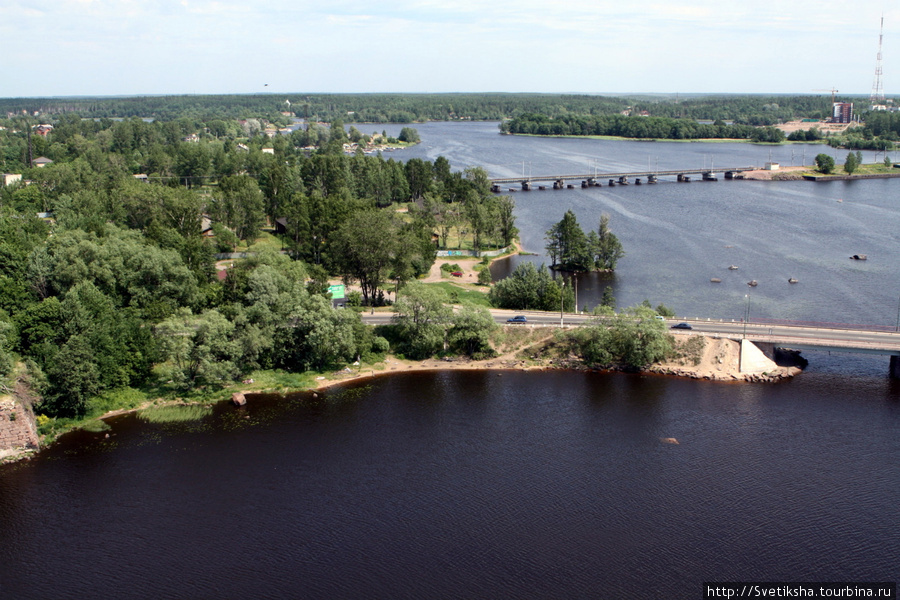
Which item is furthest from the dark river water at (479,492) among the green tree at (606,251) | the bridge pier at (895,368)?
the green tree at (606,251)

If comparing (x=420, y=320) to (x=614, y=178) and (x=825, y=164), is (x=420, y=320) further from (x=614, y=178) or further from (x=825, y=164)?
(x=825, y=164)

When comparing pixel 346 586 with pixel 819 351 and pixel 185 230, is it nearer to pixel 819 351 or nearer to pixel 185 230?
pixel 819 351

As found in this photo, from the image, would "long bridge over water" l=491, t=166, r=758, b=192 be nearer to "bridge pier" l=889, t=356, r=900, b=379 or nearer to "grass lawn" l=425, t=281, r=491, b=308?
"grass lawn" l=425, t=281, r=491, b=308

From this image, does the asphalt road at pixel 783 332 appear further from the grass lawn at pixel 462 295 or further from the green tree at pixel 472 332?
the grass lawn at pixel 462 295

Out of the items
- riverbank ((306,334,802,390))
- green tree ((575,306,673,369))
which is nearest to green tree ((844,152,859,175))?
riverbank ((306,334,802,390))

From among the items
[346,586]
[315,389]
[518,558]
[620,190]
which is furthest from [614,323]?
[620,190]
